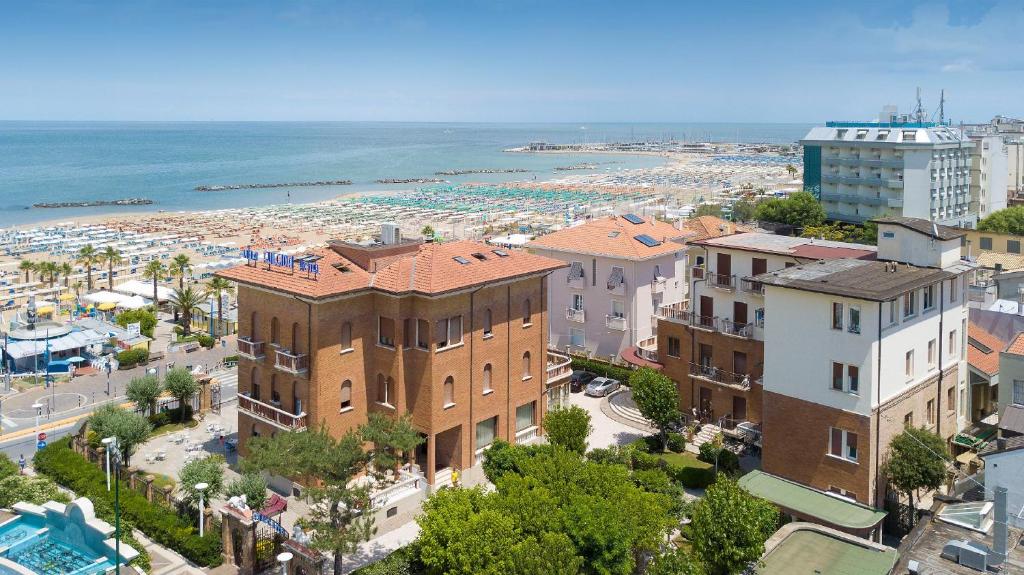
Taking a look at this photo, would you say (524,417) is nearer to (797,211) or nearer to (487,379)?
(487,379)

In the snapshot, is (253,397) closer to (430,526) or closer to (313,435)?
(313,435)

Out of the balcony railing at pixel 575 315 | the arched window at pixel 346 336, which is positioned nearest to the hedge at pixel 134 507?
the arched window at pixel 346 336

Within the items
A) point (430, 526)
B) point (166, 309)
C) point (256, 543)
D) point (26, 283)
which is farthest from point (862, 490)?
point (26, 283)

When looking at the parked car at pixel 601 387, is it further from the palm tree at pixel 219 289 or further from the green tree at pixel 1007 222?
the green tree at pixel 1007 222

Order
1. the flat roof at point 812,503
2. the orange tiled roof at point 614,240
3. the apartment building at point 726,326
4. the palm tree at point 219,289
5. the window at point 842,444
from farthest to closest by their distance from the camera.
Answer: the palm tree at point 219,289 → the orange tiled roof at point 614,240 → the apartment building at point 726,326 → the window at point 842,444 → the flat roof at point 812,503

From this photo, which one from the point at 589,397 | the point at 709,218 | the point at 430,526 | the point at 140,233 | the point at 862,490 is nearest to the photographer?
the point at 430,526
